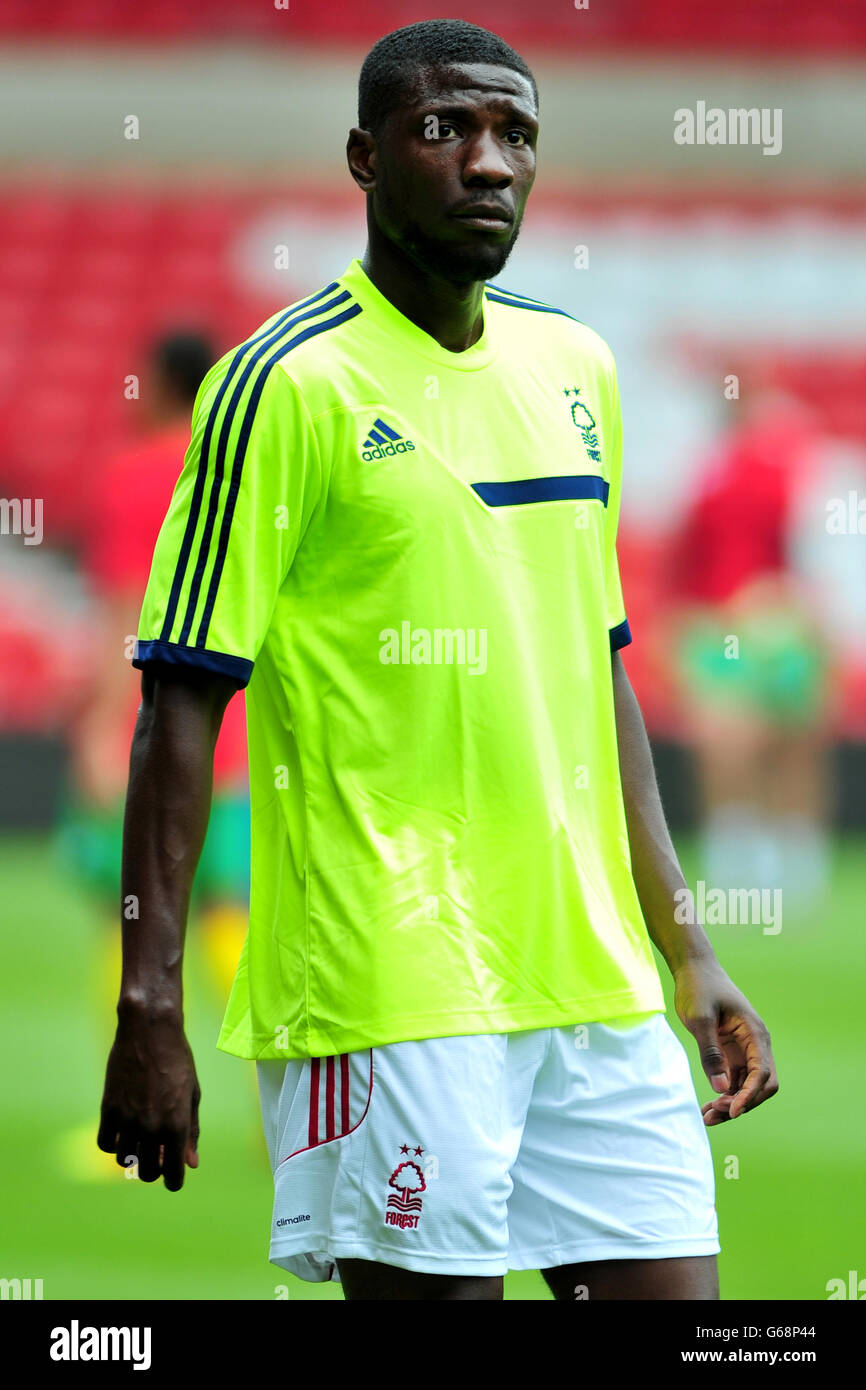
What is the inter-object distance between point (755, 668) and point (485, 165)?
8.23 m

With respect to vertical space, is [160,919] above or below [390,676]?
below

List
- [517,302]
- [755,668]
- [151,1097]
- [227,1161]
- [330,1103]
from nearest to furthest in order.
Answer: [151,1097]
[330,1103]
[517,302]
[227,1161]
[755,668]

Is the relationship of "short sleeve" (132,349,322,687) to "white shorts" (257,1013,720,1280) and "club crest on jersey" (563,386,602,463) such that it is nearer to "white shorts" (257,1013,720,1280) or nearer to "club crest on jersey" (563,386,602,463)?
"club crest on jersey" (563,386,602,463)

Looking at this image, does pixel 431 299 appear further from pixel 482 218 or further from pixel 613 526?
pixel 613 526

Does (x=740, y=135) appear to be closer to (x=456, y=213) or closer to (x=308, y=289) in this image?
(x=308, y=289)

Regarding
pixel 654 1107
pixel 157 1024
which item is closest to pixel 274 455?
pixel 157 1024

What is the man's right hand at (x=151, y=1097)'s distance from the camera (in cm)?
230

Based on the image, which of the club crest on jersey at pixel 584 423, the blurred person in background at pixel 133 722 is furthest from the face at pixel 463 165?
the blurred person in background at pixel 133 722

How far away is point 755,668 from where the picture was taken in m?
10.5

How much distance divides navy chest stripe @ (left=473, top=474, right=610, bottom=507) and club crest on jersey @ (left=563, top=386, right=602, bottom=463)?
1.5 inches

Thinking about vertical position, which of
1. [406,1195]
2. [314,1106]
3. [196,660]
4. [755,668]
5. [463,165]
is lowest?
[406,1195]

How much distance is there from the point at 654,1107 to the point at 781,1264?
7.12ft

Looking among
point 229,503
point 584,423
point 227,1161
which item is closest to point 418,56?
point 584,423

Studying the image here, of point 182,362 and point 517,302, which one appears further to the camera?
point 182,362
